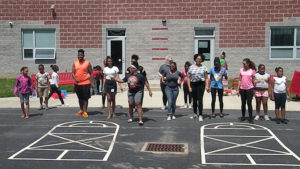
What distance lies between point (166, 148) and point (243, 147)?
168 centimetres

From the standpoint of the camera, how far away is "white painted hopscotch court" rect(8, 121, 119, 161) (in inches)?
282

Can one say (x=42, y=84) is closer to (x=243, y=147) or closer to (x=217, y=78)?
(x=217, y=78)

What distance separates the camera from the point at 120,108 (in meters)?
13.0

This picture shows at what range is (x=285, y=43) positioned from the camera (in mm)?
20328

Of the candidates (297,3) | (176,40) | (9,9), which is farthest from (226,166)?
(9,9)

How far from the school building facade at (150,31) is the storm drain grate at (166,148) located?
12.7 m

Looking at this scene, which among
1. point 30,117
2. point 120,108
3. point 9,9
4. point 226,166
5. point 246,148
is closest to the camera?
point 226,166

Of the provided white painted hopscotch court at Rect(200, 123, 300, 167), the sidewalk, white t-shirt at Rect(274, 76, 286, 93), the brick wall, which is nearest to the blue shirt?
white painted hopscotch court at Rect(200, 123, 300, 167)

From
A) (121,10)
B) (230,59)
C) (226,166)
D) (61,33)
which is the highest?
(121,10)

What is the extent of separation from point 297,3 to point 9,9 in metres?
16.3

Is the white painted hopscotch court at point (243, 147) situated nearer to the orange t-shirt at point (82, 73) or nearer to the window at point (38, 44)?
the orange t-shirt at point (82, 73)

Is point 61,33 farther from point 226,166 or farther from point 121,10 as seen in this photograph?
point 226,166

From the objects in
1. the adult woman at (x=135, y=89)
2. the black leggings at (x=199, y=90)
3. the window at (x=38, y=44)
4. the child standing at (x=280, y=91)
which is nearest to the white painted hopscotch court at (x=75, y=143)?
the adult woman at (x=135, y=89)

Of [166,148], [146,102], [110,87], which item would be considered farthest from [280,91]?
[146,102]
